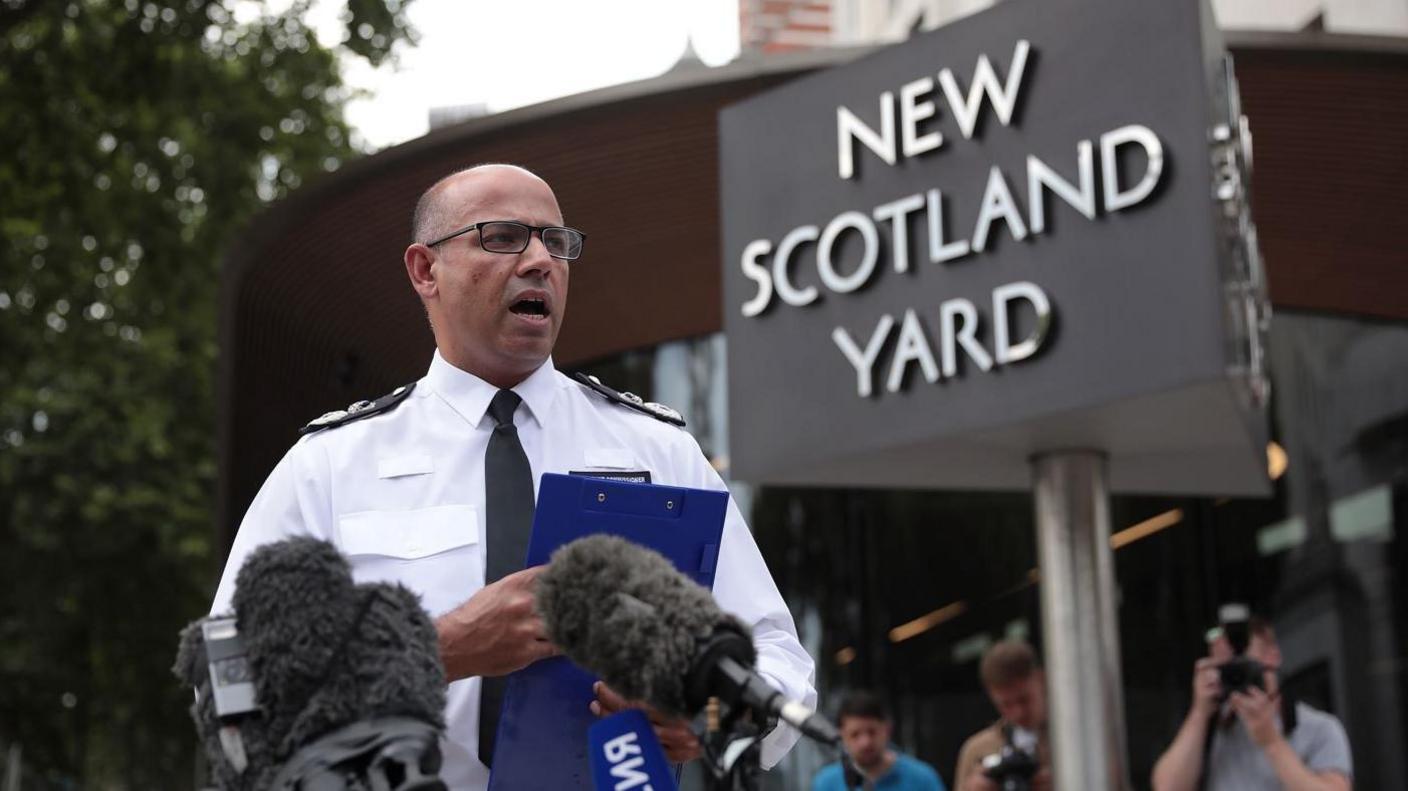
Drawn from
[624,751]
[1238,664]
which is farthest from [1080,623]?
[624,751]

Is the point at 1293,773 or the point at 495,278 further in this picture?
the point at 1293,773

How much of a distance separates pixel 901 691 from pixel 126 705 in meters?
16.6

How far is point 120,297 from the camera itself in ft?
62.7

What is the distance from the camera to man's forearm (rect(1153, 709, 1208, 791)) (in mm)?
6758

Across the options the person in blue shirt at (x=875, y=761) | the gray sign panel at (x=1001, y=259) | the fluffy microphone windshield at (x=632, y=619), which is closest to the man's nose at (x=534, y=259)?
the fluffy microphone windshield at (x=632, y=619)

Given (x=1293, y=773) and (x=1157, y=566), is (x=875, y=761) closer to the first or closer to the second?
(x=1293, y=773)

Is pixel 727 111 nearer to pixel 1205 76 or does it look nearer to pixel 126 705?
pixel 1205 76

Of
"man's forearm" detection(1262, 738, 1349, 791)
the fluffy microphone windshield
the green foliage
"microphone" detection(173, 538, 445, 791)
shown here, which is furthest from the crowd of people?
the green foliage

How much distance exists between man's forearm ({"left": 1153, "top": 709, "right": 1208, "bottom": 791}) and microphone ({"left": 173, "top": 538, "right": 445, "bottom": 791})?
5.35 m

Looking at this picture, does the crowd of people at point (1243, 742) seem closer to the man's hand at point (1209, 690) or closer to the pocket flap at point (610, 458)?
the man's hand at point (1209, 690)

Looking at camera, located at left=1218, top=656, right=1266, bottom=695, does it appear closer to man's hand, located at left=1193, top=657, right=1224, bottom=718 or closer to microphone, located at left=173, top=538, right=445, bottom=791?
man's hand, located at left=1193, top=657, right=1224, bottom=718

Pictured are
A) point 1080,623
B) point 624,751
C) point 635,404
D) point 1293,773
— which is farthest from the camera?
point 1080,623

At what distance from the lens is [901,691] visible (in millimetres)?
13938

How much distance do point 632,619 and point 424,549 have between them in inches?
35.9
